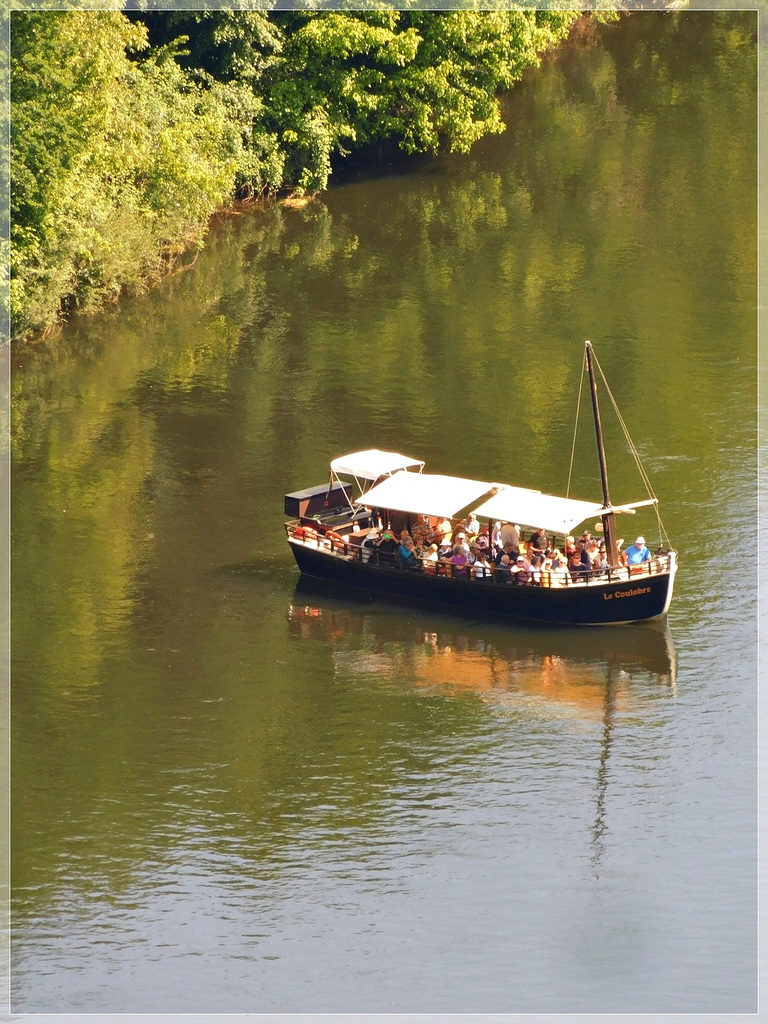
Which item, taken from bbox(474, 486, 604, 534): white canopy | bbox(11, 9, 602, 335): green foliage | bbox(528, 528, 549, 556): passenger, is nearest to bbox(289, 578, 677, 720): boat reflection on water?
bbox(528, 528, 549, 556): passenger

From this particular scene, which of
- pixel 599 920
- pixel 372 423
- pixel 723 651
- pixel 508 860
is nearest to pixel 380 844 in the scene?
pixel 508 860

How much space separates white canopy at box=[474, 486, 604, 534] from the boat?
0.03 meters

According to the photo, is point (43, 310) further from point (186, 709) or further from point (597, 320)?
point (186, 709)

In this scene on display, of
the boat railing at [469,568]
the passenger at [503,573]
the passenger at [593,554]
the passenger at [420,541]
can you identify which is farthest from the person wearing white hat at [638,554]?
the passenger at [420,541]

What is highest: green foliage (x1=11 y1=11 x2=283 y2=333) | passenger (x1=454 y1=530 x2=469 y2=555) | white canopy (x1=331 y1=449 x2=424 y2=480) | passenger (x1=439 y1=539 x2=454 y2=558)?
green foliage (x1=11 y1=11 x2=283 y2=333)

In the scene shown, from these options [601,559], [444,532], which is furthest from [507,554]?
[444,532]

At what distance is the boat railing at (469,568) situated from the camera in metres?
38.0

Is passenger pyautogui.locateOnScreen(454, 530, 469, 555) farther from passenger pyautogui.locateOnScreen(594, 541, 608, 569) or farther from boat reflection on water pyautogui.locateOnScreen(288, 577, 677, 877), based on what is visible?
passenger pyautogui.locateOnScreen(594, 541, 608, 569)

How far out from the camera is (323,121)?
72312 mm

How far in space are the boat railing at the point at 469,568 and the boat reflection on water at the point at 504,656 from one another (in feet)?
3.95

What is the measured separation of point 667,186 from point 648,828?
47030 mm

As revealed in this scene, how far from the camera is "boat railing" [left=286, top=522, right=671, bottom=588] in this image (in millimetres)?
38031

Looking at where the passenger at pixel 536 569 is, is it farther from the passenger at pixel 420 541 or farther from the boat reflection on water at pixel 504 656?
the passenger at pixel 420 541

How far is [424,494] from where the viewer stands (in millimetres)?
41375
